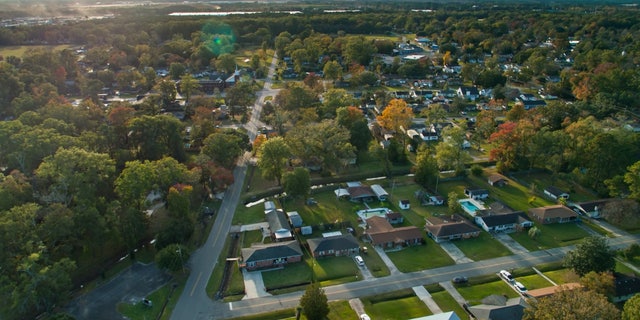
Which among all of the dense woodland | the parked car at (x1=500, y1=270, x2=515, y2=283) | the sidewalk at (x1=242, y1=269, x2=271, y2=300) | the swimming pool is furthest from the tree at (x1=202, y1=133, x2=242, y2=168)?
the parked car at (x1=500, y1=270, x2=515, y2=283)

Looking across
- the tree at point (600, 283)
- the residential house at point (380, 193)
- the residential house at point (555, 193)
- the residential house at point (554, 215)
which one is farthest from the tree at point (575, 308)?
the residential house at point (555, 193)

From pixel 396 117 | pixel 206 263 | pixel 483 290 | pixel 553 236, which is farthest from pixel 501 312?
pixel 396 117

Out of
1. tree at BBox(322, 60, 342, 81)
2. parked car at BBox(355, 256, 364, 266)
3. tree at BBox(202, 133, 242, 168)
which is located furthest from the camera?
tree at BBox(322, 60, 342, 81)

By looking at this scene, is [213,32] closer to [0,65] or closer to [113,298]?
[0,65]

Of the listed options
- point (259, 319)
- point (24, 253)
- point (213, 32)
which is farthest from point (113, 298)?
point (213, 32)

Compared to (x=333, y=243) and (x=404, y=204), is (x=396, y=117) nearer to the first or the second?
(x=404, y=204)

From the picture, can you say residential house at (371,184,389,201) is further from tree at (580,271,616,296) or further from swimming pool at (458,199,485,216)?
tree at (580,271,616,296)

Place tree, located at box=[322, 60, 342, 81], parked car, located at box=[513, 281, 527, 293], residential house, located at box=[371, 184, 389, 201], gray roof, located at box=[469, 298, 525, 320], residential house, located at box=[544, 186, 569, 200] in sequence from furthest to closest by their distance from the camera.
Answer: tree, located at box=[322, 60, 342, 81], residential house, located at box=[371, 184, 389, 201], residential house, located at box=[544, 186, 569, 200], parked car, located at box=[513, 281, 527, 293], gray roof, located at box=[469, 298, 525, 320]
